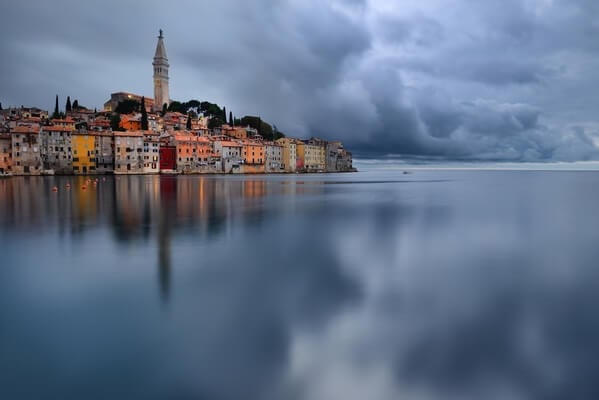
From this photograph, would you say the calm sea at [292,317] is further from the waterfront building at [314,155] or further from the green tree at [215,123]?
the waterfront building at [314,155]

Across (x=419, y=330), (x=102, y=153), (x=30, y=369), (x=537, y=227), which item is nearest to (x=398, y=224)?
(x=537, y=227)

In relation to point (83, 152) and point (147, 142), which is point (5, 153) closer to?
point (83, 152)

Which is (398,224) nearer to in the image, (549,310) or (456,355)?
(549,310)

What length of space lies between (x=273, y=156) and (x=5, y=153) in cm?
4822

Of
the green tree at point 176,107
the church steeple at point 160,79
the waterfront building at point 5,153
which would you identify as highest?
the church steeple at point 160,79

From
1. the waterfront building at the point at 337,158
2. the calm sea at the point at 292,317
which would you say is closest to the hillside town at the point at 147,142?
the waterfront building at the point at 337,158

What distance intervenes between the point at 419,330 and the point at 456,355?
66 cm

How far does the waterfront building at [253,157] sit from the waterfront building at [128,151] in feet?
67.6

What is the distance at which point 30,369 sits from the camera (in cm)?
371

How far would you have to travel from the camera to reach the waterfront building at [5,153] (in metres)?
48.3

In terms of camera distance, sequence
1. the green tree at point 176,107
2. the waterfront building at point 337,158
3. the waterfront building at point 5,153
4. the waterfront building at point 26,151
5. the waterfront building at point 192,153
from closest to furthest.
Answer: the waterfront building at point 5,153
the waterfront building at point 26,151
the waterfront building at point 192,153
the green tree at point 176,107
the waterfront building at point 337,158

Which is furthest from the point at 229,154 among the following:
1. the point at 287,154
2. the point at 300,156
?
the point at 300,156

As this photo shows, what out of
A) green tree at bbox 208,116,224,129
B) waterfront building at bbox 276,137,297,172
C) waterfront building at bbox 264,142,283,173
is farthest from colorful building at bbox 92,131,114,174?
waterfront building at bbox 276,137,297,172

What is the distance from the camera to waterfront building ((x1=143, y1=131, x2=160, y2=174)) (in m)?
61.2
